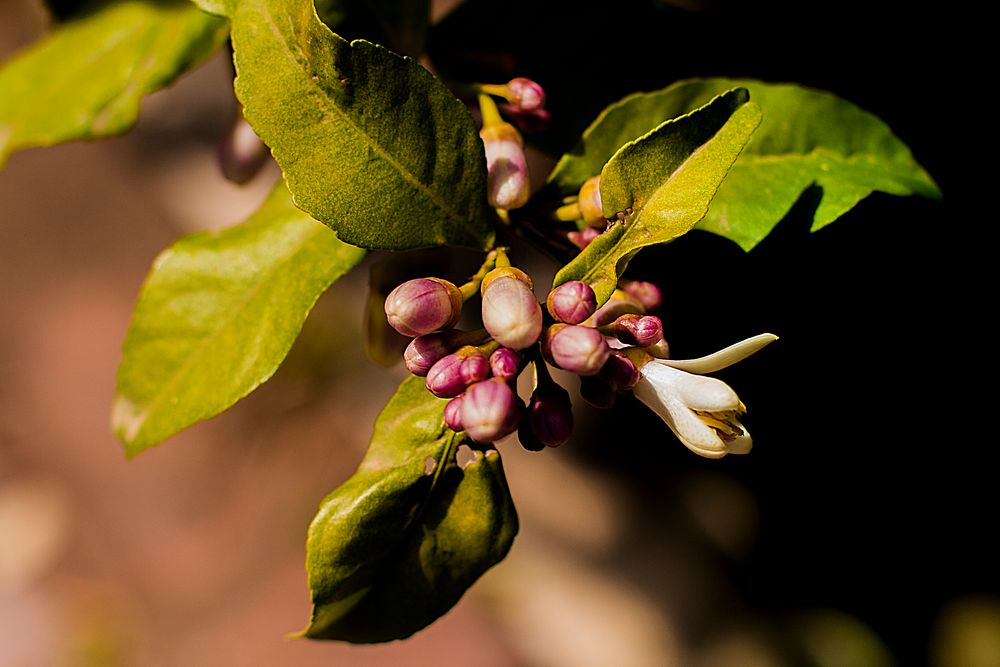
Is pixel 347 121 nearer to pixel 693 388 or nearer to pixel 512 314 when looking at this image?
pixel 512 314

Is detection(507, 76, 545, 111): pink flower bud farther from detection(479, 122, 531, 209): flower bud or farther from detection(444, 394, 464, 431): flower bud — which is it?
detection(444, 394, 464, 431): flower bud

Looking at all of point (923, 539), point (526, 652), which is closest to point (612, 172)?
point (923, 539)

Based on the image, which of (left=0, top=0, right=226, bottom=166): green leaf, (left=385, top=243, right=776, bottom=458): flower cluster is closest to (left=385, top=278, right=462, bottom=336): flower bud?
(left=385, top=243, right=776, bottom=458): flower cluster

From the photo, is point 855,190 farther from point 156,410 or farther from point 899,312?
point 156,410

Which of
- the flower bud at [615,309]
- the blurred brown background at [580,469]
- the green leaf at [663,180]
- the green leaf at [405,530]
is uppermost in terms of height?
the green leaf at [663,180]

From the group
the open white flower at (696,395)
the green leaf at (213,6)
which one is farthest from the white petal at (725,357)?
the green leaf at (213,6)

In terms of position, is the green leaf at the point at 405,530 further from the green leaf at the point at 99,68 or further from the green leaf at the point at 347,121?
the green leaf at the point at 99,68
